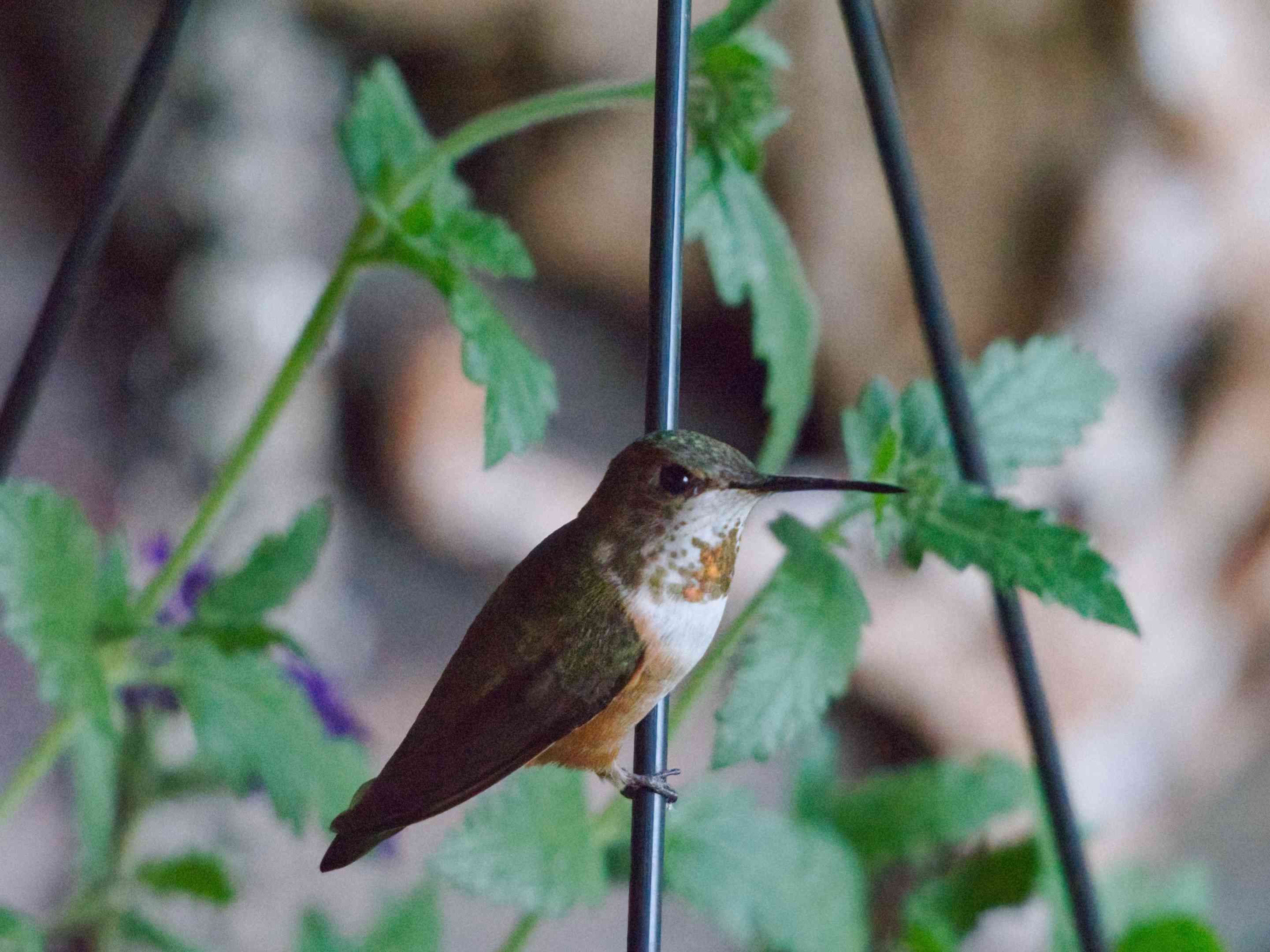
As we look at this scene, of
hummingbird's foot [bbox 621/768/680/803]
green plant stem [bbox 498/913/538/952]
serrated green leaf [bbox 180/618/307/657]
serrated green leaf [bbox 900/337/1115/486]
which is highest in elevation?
serrated green leaf [bbox 900/337/1115/486]

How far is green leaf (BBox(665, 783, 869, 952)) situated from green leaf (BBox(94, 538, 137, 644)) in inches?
10.6

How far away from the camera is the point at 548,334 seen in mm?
2051

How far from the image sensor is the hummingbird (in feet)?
0.96

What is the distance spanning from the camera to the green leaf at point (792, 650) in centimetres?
43

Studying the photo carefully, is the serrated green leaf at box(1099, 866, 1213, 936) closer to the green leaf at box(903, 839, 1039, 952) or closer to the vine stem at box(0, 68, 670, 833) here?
the green leaf at box(903, 839, 1039, 952)

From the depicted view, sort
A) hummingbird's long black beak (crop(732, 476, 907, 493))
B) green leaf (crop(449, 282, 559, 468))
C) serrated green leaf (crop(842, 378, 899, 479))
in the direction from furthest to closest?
serrated green leaf (crop(842, 378, 899, 479))
green leaf (crop(449, 282, 559, 468))
hummingbird's long black beak (crop(732, 476, 907, 493))

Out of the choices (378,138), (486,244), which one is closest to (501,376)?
(486,244)

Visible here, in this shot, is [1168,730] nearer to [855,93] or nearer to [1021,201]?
[1021,201]

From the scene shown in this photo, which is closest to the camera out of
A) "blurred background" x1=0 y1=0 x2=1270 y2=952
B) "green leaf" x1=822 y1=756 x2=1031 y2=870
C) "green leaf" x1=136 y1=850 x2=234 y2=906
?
"green leaf" x1=136 y1=850 x2=234 y2=906

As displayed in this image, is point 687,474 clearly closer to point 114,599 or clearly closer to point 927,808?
point 114,599

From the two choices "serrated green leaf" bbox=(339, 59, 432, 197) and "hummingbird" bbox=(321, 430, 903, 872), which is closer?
"hummingbird" bbox=(321, 430, 903, 872)

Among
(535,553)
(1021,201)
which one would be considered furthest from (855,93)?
(535,553)

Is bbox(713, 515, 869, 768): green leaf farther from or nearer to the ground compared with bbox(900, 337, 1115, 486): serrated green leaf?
nearer to the ground

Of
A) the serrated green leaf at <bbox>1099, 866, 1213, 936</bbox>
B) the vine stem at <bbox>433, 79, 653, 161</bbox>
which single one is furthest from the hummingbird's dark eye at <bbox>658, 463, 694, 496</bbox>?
the serrated green leaf at <bbox>1099, 866, 1213, 936</bbox>
